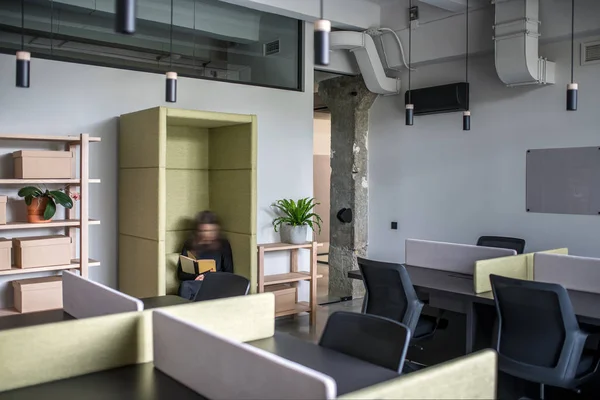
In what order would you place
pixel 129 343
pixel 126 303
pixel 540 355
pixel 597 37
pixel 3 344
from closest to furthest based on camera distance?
pixel 3 344 → pixel 129 343 → pixel 126 303 → pixel 540 355 → pixel 597 37

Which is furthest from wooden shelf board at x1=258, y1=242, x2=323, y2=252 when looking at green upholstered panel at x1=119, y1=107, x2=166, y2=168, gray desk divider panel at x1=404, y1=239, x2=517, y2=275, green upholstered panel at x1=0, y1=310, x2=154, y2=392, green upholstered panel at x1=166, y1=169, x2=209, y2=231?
green upholstered panel at x1=0, y1=310, x2=154, y2=392

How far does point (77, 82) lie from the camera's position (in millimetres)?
4980

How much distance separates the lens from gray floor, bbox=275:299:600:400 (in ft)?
12.3

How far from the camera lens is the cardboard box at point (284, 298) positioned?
582 centimetres

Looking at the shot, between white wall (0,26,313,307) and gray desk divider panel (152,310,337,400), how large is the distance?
297 centimetres

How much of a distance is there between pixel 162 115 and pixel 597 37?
400 centimetres

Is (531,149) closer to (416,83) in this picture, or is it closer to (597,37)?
(597,37)

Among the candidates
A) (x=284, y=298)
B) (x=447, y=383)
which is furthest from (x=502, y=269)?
(x=447, y=383)

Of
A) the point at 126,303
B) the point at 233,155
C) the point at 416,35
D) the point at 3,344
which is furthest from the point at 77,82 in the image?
the point at 416,35

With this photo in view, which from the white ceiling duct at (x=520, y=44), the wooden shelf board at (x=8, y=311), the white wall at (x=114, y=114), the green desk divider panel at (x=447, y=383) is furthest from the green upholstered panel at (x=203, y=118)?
the green desk divider panel at (x=447, y=383)

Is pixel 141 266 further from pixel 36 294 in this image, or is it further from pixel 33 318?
pixel 33 318

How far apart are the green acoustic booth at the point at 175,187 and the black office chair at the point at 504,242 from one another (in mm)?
2393

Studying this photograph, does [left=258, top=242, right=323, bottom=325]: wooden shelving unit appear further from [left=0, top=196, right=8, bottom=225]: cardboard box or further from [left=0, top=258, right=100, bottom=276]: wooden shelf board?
[left=0, top=196, right=8, bottom=225]: cardboard box

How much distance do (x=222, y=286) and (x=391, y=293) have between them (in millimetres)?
1235
